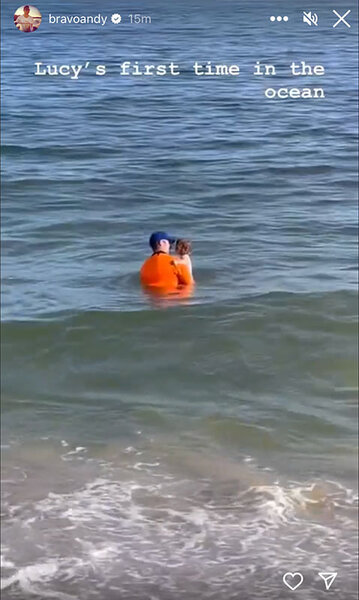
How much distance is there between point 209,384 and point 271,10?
58.2 feet

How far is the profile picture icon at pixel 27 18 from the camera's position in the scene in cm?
1947

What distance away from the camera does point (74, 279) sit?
38.4 ft

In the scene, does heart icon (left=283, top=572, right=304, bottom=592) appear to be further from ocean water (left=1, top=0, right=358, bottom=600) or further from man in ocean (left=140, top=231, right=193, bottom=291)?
man in ocean (left=140, top=231, right=193, bottom=291)

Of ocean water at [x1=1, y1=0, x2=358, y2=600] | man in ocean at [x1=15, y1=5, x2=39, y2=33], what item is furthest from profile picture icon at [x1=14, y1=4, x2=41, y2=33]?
ocean water at [x1=1, y1=0, x2=358, y2=600]

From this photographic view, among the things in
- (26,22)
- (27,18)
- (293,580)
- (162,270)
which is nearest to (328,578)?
(293,580)

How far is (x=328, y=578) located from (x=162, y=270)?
5.40 m

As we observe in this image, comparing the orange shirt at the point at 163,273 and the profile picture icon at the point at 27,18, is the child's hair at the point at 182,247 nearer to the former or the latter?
the orange shirt at the point at 163,273

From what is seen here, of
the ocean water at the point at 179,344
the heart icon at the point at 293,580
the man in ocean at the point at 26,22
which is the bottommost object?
the heart icon at the point at 293,580

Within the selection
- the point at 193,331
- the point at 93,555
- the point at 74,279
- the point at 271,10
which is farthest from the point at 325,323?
the point at 271,10

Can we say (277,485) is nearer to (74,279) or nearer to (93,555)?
(93,555)

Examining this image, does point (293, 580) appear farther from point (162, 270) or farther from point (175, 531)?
point (162, 270)

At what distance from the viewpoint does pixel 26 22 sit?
831 inches

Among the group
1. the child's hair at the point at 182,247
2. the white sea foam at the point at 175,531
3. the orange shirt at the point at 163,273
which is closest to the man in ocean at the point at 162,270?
the orange shirt at the point at 163,273

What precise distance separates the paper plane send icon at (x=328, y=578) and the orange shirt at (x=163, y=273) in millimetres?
5330
